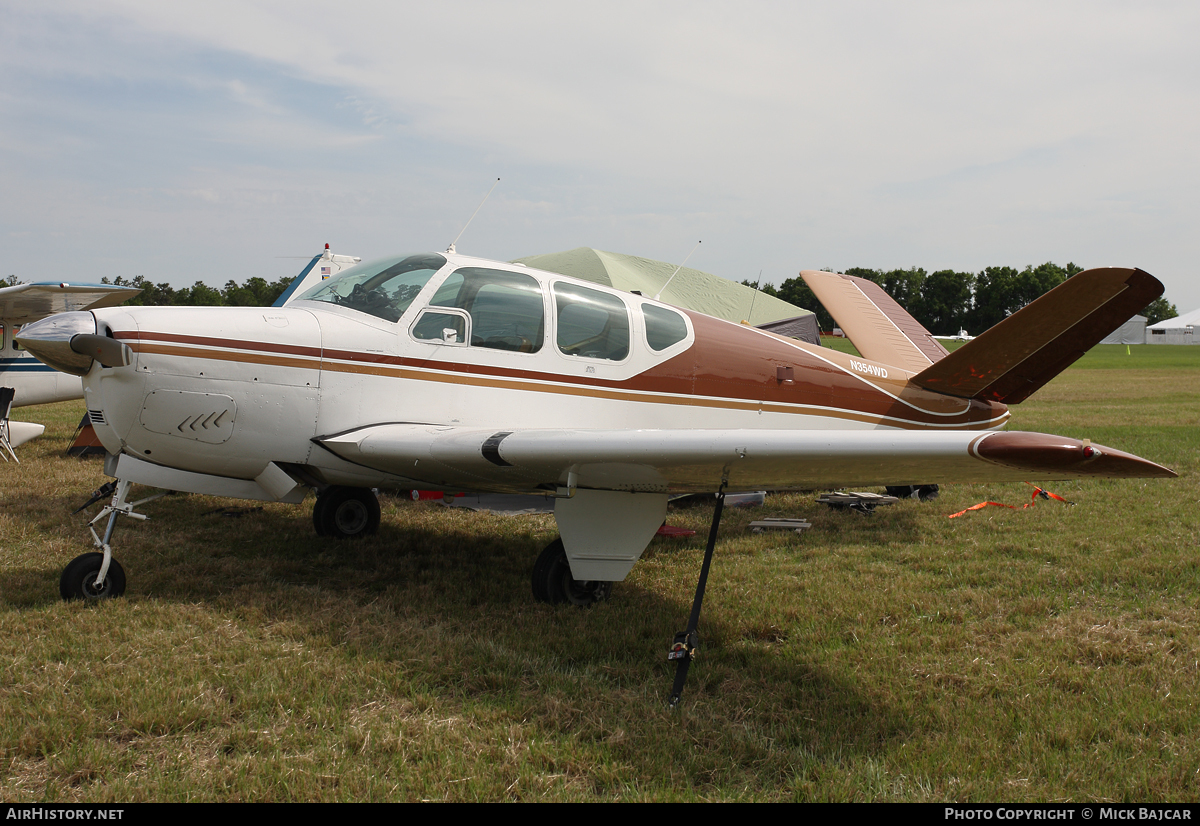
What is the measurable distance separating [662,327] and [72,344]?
3667 millimetres

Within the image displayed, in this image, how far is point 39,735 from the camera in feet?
9.40

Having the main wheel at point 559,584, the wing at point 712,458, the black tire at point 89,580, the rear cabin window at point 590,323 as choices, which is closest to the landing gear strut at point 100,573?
the black tire at point 89,580

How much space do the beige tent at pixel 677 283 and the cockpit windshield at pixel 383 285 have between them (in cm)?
1414

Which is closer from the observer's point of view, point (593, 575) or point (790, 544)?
point (593, 575)

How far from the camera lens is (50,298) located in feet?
35.6

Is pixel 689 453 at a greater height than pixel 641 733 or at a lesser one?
greater

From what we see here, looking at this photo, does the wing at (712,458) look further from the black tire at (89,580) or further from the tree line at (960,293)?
the tree line at (960,293)

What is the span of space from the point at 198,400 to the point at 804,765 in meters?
3.75

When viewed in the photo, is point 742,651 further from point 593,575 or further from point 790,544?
point 790,544

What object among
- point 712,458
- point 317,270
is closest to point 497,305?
point 712,458

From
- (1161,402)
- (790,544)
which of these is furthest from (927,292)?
(790,544)

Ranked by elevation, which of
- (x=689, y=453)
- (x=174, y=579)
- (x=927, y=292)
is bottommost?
(x=174, y=579)

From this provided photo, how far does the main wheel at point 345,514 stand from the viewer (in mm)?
6484
